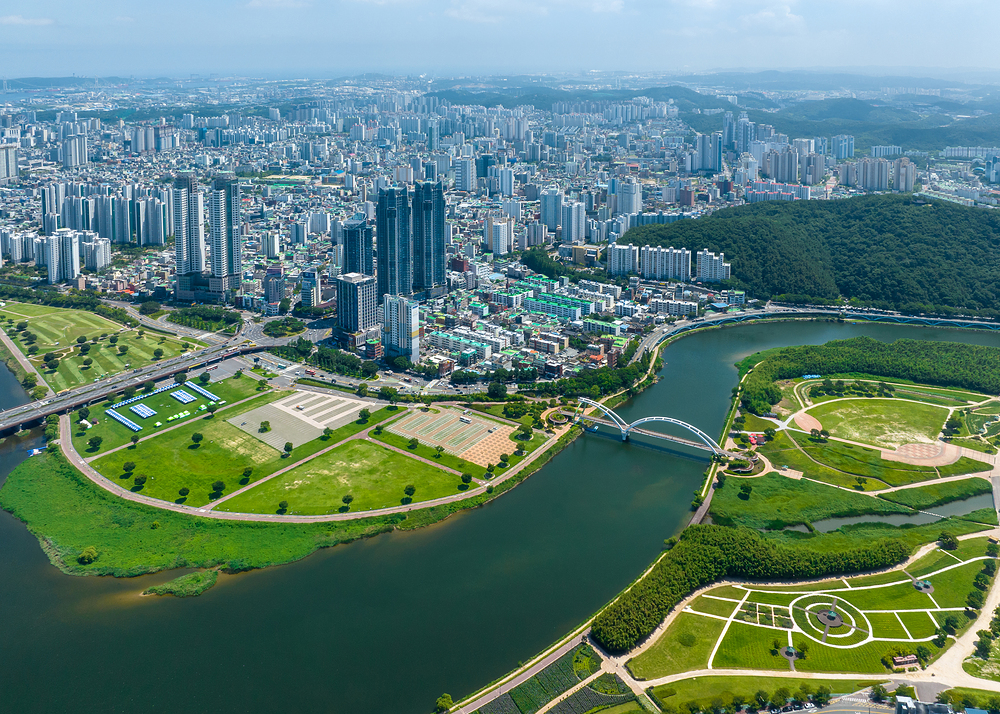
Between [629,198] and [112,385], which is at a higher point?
[629,198]

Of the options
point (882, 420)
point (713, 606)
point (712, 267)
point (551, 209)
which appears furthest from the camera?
point (551, 209)

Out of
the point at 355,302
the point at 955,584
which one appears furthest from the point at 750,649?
the point at 355,302

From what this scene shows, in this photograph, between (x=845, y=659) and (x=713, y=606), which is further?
(x=713, y=606)

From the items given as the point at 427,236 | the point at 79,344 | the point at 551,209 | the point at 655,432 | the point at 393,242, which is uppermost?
the point at 551,209

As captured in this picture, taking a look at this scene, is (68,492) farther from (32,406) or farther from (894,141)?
(894,141)

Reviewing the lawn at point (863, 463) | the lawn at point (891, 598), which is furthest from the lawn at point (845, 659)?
the lawn at point (863, 463)

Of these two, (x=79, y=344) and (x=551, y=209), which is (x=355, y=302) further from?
(x=551, y=209)

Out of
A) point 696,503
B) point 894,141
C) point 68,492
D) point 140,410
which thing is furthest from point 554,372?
point 894,141
